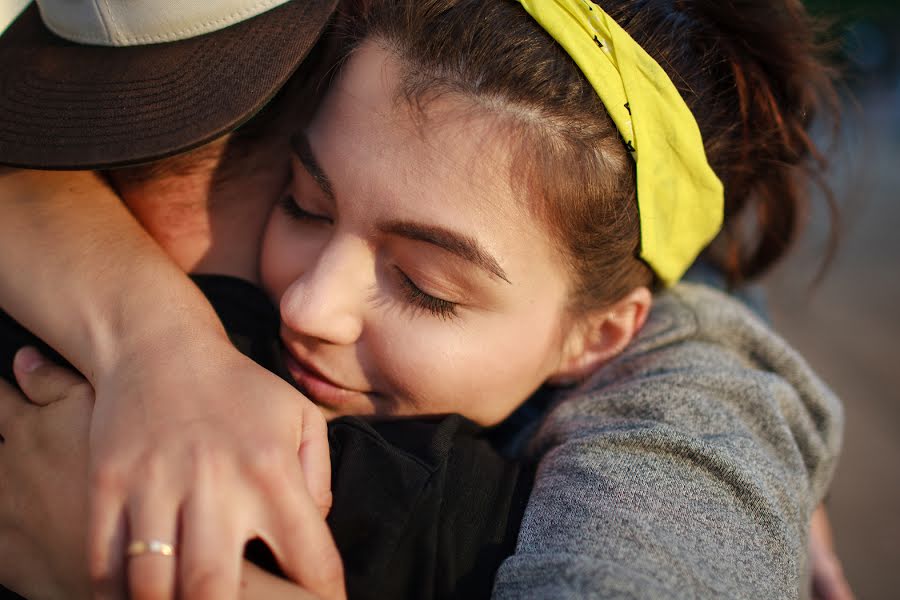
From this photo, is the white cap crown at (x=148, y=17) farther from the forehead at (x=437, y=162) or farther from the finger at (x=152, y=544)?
the finger at (x=152, y=544)

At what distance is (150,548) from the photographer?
1.00 meters

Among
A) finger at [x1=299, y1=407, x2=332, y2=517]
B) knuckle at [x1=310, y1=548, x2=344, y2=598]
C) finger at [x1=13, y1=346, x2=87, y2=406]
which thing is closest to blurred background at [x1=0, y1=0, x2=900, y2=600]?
finger at [x1=13, y1=346, x2=87, y2=406]

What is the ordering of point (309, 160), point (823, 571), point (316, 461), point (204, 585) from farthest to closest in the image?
point (823, 571), point (309, 160), point (316, 461), point (204, 585)

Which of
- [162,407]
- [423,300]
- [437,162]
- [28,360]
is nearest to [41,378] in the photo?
[28,360]

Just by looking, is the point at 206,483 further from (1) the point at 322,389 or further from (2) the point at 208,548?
(1) the point at 322,389

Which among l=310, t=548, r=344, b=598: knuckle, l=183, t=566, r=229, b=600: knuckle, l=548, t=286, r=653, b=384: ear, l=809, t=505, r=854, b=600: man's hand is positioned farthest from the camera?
l=809, t=505, r=854, b=600: man's hand

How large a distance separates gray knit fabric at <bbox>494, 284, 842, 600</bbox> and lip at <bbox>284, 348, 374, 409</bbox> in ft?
1.34

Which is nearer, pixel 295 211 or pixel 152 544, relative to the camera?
pixel 152 544

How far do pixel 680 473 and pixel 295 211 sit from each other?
0.93 metres

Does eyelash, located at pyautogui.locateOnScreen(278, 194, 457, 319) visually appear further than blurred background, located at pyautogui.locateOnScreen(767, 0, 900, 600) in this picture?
No

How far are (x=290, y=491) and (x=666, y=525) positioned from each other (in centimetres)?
60

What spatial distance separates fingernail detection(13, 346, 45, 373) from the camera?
A: 60.6 inches

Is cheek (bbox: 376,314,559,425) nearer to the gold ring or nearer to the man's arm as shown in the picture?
the man's arm

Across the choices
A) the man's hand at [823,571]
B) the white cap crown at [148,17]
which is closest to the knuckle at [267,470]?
the white cap crown at [148,17]
